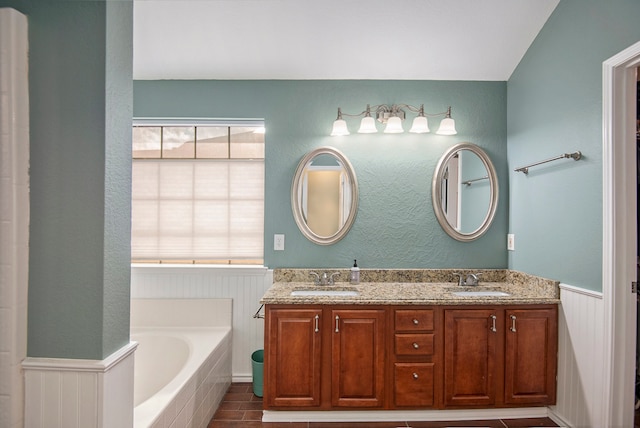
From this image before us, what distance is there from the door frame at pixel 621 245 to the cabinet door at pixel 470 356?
0.57 meters

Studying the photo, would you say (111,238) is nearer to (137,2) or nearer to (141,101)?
(137,2)

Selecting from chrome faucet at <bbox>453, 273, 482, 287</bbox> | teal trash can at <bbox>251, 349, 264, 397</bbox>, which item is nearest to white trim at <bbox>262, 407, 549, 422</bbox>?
teal trash can at <bbox>251, 349, 264, 397</bbox>

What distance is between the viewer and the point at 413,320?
2.17 metres

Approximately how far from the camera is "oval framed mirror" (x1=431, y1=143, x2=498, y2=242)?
2725 millimetres

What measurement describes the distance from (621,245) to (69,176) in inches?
101

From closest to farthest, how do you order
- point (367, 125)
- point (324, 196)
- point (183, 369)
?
1. point (183, 369)
2. point (367, 125)
3. point (324, 196)

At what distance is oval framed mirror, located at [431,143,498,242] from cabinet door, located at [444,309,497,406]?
73cm

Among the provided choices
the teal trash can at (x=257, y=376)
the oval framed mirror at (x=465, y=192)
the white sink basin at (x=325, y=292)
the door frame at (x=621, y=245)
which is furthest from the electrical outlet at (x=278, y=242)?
the door frame at (x=621, y=245)

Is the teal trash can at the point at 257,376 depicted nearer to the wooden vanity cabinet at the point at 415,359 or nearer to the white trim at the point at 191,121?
the wooden vanity cabinet at the point at 415,359

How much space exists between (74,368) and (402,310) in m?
1.69

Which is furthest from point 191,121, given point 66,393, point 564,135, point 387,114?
point 564,135

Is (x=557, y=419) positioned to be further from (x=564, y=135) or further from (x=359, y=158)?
(x=359, y=158)

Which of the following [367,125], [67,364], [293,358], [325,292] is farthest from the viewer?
[367,125]

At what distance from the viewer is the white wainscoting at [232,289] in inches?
108
